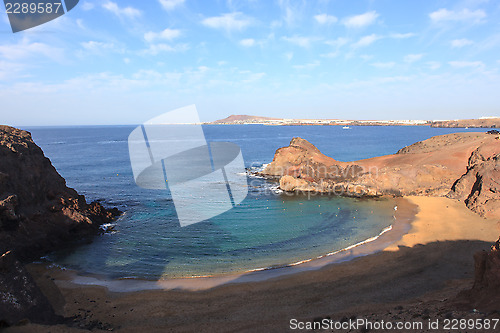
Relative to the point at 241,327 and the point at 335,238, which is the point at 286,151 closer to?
the point at 335,238

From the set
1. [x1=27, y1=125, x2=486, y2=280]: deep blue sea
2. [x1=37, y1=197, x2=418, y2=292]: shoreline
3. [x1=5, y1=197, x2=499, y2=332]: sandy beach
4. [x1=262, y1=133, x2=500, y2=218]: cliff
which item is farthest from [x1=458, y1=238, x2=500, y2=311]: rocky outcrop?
[x1=262, y1=133, x2=500, y2=218]: cliff

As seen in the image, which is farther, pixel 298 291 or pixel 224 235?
pixel 224 235

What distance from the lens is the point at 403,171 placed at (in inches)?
1532

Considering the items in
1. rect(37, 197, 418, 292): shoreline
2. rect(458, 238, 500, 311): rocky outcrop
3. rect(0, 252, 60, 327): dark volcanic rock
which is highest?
rect(458, 238, 500, 311): rocky outcrop

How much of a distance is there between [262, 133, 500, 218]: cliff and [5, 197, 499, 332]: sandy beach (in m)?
11.8

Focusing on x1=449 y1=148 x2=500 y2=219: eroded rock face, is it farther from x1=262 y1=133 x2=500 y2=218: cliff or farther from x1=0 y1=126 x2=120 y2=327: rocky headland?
x1=0 y1=126 x2=120 y2=327: rocky headland

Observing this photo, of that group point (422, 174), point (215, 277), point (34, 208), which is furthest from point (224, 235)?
point (422, 174)

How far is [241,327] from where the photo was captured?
41.0 feet

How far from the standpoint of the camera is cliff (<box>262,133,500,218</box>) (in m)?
30.3

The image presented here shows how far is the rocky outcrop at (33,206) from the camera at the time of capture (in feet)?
64.5

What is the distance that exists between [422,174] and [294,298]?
2967 centimetres

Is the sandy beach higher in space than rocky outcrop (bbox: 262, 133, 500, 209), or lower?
lower

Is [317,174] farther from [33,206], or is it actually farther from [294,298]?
[33,206]

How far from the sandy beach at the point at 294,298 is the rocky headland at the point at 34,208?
2477mm
